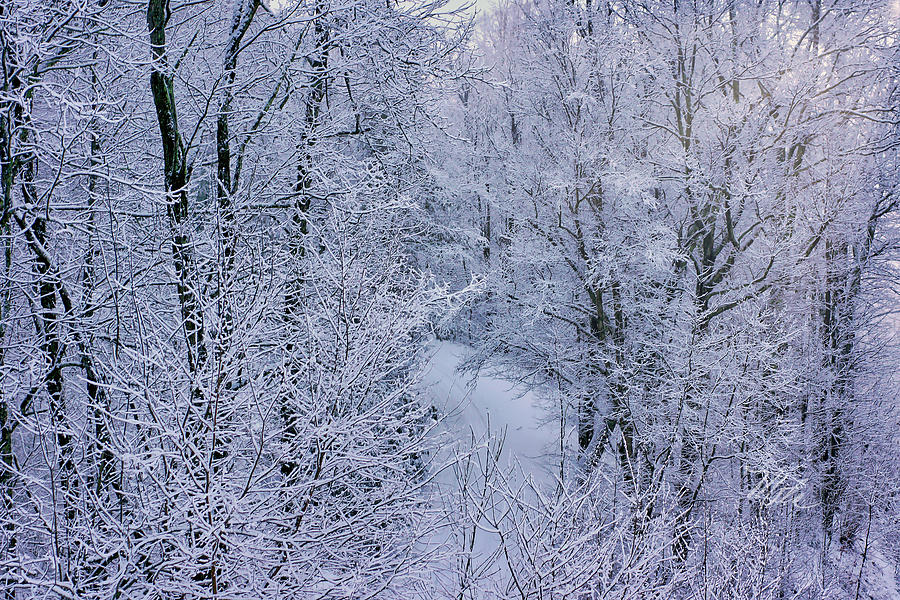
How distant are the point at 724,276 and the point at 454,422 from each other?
6.88 metres

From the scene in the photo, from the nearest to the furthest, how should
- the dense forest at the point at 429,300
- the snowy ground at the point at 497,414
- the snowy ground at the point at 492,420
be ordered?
the dense forest at the point at 429,300 → the snowy ground at the point at 492,420 → the snowy ground at the point at 497,414

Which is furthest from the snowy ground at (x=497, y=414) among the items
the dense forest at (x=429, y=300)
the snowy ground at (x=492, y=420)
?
the dense forest at (x=429, y=300)

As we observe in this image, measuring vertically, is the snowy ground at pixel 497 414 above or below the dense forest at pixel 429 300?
below

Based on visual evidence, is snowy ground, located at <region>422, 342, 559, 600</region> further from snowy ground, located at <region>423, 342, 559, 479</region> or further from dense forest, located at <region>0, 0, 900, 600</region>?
dense forest, located at <region>0, 0, 900, 600</region>

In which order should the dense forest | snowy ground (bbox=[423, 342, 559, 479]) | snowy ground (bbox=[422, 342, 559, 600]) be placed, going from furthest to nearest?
1. snowy ground (bbox=[423, 342, 559, 479])
2. snowy ground (bbox=[422, 342, 559, 600])
3. the dense forest

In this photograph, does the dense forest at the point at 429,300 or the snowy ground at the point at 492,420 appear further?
the snowy ground at the point at 492,420

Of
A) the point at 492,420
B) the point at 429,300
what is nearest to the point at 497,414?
the point at 492,420

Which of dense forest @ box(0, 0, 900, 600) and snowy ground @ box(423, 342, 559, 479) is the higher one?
dense forest @ box(0, 0, 900, 600)

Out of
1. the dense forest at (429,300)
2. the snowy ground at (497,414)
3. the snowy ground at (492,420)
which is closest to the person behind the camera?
the dense forest at (429,300)

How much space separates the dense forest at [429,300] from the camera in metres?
3.44

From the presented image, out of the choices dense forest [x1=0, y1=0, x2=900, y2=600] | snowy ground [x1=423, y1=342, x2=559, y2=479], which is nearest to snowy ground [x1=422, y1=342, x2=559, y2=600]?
snowy ground [x1=423, y1=342, x2=559, y2=479]

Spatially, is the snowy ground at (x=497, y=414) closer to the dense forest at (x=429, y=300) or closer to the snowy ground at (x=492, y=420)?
the snowy ground at (x=492, y=420)

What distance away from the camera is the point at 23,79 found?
3877mm

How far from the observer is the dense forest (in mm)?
3438
